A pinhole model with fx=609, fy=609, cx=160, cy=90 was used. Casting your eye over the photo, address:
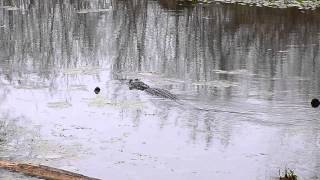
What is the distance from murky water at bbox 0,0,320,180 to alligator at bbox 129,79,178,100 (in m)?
0.21

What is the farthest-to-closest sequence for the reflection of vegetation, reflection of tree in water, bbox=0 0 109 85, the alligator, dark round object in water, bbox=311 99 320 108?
the reflection of vegetation < reflection of tree in water, bbox=0 0 109 85 < the alligator < dark round object in water, bbox=311 99 320 108

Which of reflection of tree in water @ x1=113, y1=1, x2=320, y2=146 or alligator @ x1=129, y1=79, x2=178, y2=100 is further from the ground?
reflection of tree in water @ x1=113, y1=1, x2=320, y2=146

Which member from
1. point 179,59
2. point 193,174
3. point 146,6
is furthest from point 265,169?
point 146,6

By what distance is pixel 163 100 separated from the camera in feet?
42.6

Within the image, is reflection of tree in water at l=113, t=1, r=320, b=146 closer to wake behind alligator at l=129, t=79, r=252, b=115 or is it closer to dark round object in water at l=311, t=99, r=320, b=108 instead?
wake behind alligator at l=129, t=79, r=252, b=115

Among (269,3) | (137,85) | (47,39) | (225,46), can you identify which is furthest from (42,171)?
(269,3)

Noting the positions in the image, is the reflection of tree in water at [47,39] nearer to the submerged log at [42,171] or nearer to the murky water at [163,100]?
the murky water at [163,100]

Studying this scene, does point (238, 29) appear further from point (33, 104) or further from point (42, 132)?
point (42, 132)

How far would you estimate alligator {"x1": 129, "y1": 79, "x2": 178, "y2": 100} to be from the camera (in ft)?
43.4

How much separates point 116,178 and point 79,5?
1944 cm

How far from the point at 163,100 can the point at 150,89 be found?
0.76 m

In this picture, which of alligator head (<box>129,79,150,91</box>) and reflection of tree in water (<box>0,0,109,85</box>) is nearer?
alligator head (<box>129,79,150,91</box>)

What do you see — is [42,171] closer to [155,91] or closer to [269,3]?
[155,91]

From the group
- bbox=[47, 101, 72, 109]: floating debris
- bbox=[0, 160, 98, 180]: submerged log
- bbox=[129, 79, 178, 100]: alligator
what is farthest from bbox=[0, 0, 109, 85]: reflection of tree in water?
bbox=[0, 160, 98, 180]: submerged log
